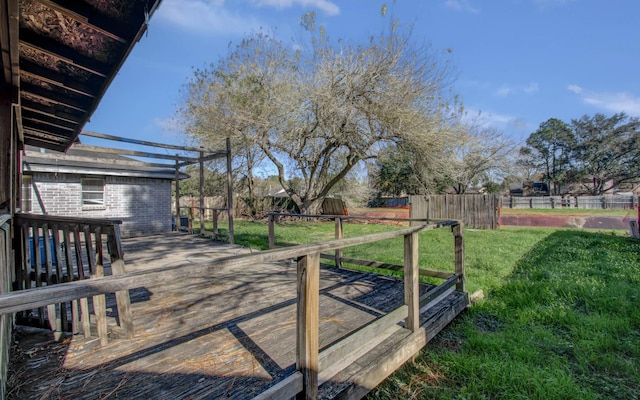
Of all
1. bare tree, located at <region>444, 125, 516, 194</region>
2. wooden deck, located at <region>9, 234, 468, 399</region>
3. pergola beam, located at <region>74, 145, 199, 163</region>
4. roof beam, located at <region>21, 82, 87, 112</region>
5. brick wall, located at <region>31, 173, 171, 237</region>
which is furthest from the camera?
bare tree, located at <region>444, 125, 516, 194</region>

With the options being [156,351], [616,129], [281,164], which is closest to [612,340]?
A: [156,351]

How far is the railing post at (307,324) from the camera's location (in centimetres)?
158

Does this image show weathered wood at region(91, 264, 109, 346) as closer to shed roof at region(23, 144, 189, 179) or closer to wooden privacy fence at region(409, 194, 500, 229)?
shed roof at region(23, 144, 189, 179)

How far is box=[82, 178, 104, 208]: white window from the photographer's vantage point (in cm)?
901

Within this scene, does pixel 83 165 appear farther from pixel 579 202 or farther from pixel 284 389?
pixel 579 202

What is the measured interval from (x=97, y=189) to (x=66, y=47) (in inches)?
348

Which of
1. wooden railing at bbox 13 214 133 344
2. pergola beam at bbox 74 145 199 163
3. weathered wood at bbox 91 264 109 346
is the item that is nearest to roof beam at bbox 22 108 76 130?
wooden railing at bbox 13 214 133 344

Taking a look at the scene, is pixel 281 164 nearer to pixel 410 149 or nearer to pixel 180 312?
pixel 410 149

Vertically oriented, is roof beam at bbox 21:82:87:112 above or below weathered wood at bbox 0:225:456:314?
above

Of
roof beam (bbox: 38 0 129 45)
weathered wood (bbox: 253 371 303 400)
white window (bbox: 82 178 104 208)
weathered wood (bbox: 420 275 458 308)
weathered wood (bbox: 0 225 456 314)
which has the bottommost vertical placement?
weathered wood (bbox: 420 275 458 308)

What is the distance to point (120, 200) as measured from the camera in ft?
31.3

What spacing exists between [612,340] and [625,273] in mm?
2744

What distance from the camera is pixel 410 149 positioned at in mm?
11969

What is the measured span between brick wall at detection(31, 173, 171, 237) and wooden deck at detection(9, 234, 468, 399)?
278 inches
